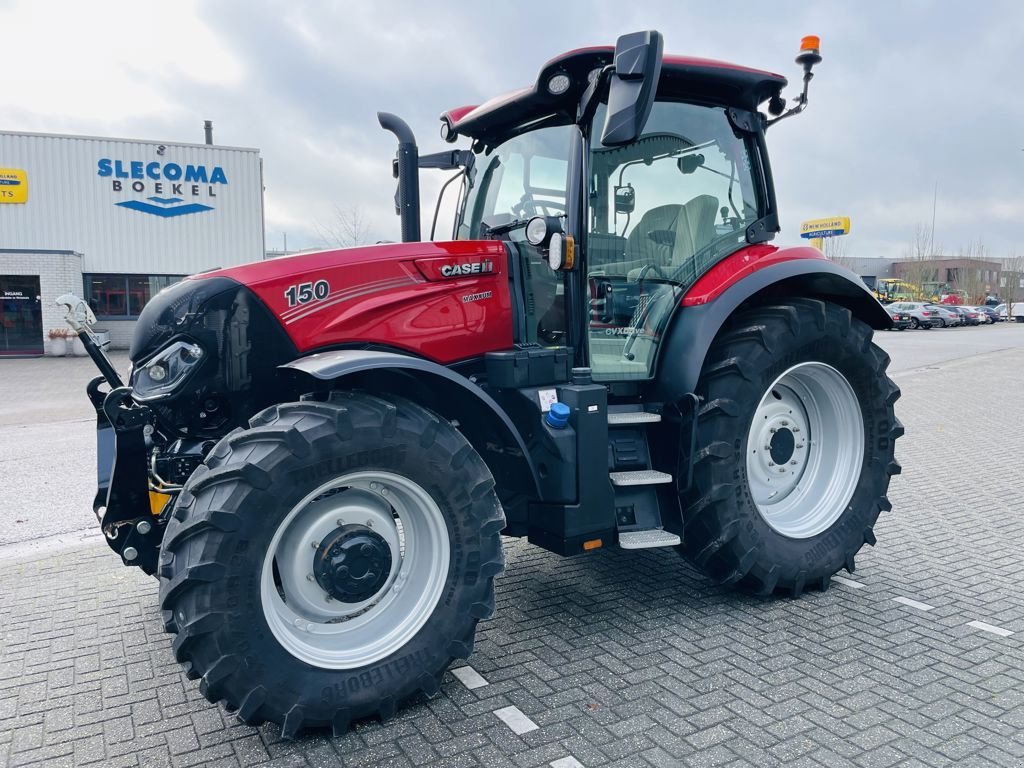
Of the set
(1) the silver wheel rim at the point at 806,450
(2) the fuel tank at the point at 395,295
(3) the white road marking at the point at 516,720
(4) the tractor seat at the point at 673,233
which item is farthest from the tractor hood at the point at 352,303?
(1) the silver wheel rim at the point at 806,450

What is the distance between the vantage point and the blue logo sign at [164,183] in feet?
72.5

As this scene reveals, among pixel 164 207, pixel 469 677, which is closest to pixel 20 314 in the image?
pixel 164 207

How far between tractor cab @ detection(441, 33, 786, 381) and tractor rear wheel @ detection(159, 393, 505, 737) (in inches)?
42.6

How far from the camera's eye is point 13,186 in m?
21.4

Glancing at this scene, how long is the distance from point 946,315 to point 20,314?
137 feet

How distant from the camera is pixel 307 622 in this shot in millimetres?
2881

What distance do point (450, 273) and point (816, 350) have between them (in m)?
2.05

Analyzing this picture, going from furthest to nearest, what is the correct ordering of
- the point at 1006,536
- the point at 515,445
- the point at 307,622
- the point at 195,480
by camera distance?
the point at 1006,536 < the point at 515,445 < the point at 307,622 < the point at 195,480

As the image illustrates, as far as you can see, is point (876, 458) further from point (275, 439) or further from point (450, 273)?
point (275, 439)

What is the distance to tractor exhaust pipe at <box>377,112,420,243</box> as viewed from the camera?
405 cm

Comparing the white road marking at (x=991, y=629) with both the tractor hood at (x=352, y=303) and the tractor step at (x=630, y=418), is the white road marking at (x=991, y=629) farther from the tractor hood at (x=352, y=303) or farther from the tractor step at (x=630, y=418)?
the tractor hood at (x=352, y=303)

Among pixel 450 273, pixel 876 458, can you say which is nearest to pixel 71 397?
pixel 450 273

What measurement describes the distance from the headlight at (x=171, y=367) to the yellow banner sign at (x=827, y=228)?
2033 centimetres

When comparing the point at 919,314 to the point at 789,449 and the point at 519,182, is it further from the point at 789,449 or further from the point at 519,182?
the point at 519,182
